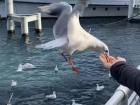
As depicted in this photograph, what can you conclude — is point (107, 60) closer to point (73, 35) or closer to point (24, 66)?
point (73, 35)

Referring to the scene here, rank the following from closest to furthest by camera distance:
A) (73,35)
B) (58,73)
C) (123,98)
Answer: (73,35), (123,98), (58,73)

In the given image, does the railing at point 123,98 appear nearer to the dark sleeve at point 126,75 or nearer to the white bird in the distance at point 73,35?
the dark sleeve at point 126,75

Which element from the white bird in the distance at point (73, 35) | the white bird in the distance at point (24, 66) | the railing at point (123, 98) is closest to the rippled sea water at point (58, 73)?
the white bird in the distance at point (24, 66)

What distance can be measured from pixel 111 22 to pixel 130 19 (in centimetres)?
233

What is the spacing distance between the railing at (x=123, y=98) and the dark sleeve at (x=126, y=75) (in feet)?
1.68

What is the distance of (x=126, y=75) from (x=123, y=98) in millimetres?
888

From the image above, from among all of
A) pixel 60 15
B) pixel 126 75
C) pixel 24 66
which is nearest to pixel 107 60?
pixel 126 75

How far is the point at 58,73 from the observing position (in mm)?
24250

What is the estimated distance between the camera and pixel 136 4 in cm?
4375

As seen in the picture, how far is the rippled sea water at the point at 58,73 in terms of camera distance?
65.8 feet

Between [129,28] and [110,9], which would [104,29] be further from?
[110,9]

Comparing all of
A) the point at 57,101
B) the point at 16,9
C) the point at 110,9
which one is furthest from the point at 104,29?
the point at 57,101

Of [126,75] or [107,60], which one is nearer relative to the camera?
[126,75]

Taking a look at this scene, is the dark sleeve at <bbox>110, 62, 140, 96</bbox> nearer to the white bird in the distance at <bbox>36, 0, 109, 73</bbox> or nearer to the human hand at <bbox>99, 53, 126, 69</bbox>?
the human hand at <bbox>99, 53, 126, 69</bbox>
